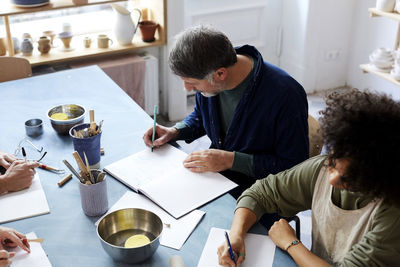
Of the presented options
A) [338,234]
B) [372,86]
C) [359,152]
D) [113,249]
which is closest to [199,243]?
[113,249]

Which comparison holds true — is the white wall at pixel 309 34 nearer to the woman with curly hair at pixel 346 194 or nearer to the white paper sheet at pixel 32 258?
the woman with curly hair at pixel 346 194

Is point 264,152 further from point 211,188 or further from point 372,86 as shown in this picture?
point 372,86

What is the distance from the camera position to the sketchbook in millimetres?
1566

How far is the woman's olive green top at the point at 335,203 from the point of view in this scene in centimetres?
119

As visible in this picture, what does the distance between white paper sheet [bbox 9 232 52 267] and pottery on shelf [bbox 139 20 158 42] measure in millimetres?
2307

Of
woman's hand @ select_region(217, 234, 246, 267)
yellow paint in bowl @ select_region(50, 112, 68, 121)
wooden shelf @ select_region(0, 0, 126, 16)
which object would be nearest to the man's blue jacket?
woman's hand @ select_region(217, 234, 246, 267)

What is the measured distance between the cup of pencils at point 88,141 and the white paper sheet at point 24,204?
19 centimetres

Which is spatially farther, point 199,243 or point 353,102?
point 199,243

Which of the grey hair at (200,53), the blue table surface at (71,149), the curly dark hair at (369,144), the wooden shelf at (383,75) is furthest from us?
the wooden shelf at (383,75)

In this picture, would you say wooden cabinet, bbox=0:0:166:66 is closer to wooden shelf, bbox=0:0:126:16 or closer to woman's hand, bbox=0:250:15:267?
wooden shelf, bbox=0:0:126:16

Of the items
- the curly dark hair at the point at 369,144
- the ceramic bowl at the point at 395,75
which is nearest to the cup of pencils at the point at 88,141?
the curly dark hair at the point at 369,144

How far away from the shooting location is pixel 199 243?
55.4 inches

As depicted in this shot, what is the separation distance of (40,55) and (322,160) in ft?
8.04

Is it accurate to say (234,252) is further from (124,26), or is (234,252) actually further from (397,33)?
(397,33)
